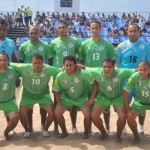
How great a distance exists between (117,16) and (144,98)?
22.8 m

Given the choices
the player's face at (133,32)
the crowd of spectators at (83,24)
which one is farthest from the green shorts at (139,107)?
the crowd of spectators at (83,24)

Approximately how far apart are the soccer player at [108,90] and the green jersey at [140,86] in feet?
0.71

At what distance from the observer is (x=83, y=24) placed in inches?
1013

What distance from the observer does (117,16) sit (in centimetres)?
2817

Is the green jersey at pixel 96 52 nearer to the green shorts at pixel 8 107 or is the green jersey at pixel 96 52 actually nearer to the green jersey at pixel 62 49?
the green jersey at pixel 62 49

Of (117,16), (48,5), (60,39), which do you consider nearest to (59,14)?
(48,5)

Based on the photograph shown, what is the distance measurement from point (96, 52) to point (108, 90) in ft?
2.84

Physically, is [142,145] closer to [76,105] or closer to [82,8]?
[76,105]

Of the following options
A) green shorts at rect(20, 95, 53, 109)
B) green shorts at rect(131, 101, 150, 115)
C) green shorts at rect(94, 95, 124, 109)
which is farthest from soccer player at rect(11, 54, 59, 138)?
green shorts at rect(131, 101, 150, 115)

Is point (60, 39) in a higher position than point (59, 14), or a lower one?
lower

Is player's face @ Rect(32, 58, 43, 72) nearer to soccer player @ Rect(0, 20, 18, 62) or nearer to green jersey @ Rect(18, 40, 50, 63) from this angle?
green jersey @ Rect(18, 40, 50, 63)

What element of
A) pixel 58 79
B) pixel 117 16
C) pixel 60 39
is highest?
pixel 117 16

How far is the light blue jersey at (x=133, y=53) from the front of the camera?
Answer: 21.4 feet

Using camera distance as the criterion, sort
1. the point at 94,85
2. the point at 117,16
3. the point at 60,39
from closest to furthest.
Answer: the point at 94,85 < the point at 60,39 < the point at 117,16
